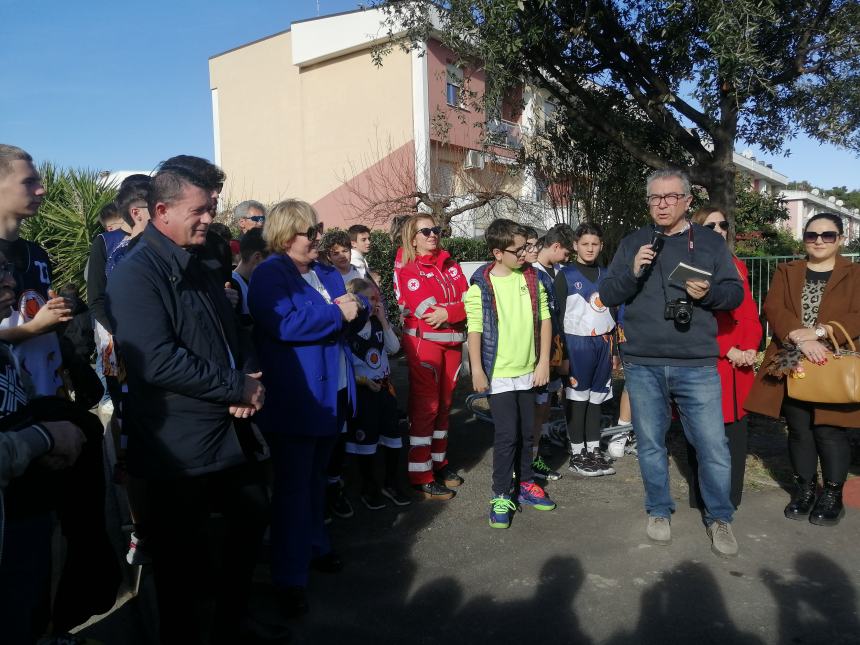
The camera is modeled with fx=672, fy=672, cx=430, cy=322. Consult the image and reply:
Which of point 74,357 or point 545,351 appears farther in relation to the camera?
point 545,351

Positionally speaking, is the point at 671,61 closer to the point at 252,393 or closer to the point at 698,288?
the point at 698,288

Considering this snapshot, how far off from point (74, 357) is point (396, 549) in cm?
210

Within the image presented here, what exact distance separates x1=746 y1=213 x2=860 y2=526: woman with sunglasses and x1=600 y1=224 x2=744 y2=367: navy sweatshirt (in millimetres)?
825

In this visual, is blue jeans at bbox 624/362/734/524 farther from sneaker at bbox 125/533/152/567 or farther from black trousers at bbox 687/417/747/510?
sneaker at bbox 125/533/152/567

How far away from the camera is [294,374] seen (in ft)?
11.0

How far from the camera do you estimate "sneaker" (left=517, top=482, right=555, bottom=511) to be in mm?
4613

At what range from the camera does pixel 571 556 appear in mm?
3877

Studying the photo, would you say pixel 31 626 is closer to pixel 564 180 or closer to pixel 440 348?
pixel 440 348

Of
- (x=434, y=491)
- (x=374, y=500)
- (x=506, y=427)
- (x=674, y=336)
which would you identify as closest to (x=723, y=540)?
(x=674, y=336)

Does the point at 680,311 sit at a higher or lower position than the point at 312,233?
lower

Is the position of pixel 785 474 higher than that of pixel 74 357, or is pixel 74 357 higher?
pixel 74 357

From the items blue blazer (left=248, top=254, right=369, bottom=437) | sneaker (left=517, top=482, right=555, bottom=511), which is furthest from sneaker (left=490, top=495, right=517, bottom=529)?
blue blazer (left=248, top=254, right=369, bottom=437)

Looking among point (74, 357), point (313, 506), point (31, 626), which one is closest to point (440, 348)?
point (313, 506)

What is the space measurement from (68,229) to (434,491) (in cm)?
636
